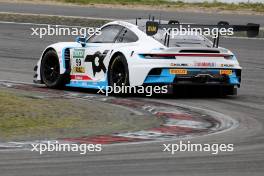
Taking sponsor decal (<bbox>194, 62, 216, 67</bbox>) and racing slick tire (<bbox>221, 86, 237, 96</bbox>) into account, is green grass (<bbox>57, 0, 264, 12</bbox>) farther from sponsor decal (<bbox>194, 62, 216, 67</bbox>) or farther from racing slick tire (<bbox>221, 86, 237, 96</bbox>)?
sponsor decal (<bbox>194, 62, 216, 67</bbox>)

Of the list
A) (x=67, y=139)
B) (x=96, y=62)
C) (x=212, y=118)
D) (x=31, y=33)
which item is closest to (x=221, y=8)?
(x=31, y=33)

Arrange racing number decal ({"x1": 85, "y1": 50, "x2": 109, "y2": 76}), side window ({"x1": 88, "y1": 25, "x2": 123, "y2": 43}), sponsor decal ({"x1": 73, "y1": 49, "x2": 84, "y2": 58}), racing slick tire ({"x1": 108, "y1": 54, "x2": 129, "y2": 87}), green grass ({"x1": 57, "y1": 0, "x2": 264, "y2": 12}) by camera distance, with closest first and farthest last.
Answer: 1. racing slick tire ({"x1": 108, "y1": 54, "x2": 129, "y2": 87})
2. racing number decal ({"x1": 85, "y1": 50, "x2": 109, "y2": 76})
3. side window ({"x1": 88, "y1": 25, "x2": 123, "y2": 43})
4. sponsor decal ({"x1": 73, "y1": 49, "x2": 84, "y2": 58})
5. green grass ({"x1": 57, "y1": 0, "x2": 264, "y2": 12})

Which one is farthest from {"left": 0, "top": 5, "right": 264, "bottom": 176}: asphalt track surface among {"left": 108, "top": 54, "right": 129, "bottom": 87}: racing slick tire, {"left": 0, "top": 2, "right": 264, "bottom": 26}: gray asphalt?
{"left": 0, "top": 2, "right": 264, "bottom": 26}: gray asphalt

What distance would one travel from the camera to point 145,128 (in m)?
11.4

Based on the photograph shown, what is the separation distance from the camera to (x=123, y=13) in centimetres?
3192

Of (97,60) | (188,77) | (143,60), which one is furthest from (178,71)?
(97,60)

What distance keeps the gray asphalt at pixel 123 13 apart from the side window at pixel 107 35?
1327cm

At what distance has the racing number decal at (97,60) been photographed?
15320mm

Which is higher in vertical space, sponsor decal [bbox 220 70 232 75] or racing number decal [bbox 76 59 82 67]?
racing number decal [bbox 76 59 82 67]

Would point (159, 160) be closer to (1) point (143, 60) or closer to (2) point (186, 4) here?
(1) point (143, 60)

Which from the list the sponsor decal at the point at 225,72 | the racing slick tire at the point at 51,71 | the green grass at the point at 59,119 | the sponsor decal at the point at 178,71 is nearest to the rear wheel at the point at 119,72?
the sponsor decal at the point at 178,71

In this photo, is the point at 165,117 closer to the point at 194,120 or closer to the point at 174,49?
the point at 194,120

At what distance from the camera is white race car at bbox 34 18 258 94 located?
14.6m

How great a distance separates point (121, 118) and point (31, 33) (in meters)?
14.6
